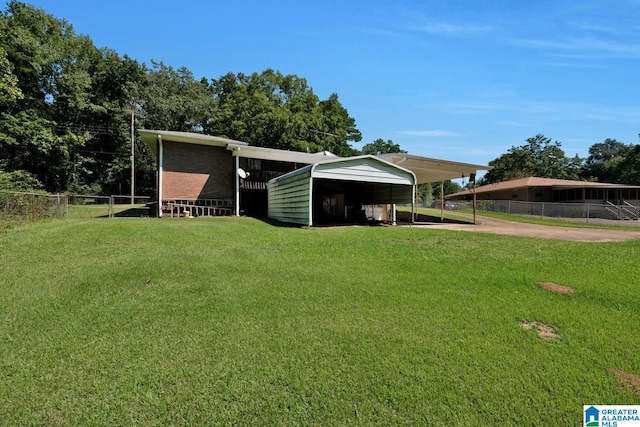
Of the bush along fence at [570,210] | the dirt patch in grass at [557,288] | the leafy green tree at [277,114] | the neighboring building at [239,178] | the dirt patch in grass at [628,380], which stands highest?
the leafy green tree at [277,114]

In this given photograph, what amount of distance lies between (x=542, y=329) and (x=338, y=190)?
16.9m

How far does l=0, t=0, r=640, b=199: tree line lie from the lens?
81.4 ft

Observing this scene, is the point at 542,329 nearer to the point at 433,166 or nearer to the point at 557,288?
the point at 557,288

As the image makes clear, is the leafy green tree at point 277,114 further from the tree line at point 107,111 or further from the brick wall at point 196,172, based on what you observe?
the brick wall at point 196,172

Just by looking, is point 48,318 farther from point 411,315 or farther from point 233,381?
point 411,315

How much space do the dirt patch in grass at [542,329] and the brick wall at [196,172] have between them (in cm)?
1640

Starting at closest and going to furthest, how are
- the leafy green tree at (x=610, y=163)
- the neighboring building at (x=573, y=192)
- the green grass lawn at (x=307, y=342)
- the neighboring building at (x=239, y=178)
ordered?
the green grass lawn at (x=307, y=342), the neighboring building at (x=239, y=178), the neighboring building at (x=573, y=192), the leafy green tree at (x=610, y=163)

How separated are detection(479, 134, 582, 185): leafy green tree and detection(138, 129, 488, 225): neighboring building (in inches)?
1538

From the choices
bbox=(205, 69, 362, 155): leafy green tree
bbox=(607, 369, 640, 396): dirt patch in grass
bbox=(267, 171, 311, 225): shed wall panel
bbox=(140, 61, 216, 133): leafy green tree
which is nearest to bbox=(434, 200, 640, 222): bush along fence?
bbox=(205, 69, 362, 155): leafy green tree

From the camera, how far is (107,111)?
30.5 meters

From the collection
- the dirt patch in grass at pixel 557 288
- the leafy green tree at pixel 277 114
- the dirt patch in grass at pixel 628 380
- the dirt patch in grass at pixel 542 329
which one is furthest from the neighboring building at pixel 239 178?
the leafy green tree at pixel 277 114

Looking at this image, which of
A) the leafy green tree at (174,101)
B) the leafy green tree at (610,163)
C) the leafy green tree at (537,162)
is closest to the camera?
the leafy green tree at (174,101)

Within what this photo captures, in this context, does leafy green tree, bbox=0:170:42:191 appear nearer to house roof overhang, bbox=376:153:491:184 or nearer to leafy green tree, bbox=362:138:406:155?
house roof overhang, bbox=376:153:491:184

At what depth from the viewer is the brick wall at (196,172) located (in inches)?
652
